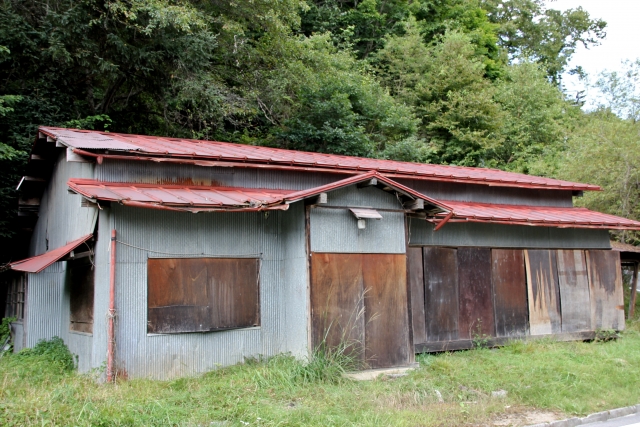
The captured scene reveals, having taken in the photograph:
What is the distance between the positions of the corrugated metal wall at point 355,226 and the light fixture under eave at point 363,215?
0.12 m

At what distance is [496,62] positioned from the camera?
112 feet

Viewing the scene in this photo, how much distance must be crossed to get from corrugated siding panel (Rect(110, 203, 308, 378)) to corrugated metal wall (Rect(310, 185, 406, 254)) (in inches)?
14.3

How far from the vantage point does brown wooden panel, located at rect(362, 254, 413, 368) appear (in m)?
9.59

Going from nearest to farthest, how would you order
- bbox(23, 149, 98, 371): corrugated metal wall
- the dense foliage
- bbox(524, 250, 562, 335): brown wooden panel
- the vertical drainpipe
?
the vertical drainpipe → bbox(23, 149, 98, 371): corrugated metal wall → bbox(524, 250, 562, 335): brown wooden panel → the dense foliage

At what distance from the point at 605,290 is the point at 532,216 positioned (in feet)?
9.56

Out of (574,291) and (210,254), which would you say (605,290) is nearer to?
(574,291)

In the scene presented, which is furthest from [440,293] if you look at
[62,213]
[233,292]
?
[62,213]

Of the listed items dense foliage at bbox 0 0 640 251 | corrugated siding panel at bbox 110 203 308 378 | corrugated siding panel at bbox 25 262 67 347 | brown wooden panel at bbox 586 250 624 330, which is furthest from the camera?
dense foliage at bbox 0 0 640 251

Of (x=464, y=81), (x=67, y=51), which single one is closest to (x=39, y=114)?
(x=67, y=51)

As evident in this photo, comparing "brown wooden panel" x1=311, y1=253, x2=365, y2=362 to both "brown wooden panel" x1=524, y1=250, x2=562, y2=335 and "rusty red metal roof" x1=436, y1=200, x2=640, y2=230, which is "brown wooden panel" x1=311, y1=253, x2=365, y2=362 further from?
"brown wooden panel" x1=524, y1=250, x2=562, y2=335

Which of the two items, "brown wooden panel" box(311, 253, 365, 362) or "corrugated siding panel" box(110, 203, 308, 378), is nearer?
"corrugated siding panel" box(110, 203, 308, 378)

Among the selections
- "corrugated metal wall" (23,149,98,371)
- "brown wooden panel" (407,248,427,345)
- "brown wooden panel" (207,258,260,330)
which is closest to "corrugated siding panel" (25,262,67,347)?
"corrugated metal wall" (23,149,98,371)

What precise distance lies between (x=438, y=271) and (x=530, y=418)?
4499 mm

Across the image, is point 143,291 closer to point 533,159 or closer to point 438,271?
point 438,271
